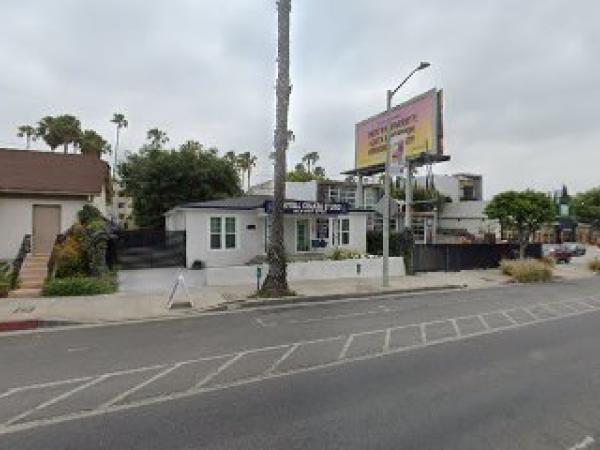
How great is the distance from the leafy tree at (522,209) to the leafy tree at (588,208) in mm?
48626

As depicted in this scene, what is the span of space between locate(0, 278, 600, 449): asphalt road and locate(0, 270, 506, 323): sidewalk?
1.34 metres

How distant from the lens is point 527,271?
25609mm

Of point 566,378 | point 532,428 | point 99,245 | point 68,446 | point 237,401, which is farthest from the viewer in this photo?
point 99,245

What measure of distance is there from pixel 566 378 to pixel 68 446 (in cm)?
675

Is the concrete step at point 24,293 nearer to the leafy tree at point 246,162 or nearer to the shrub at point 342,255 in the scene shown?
the shrub at point 342,255

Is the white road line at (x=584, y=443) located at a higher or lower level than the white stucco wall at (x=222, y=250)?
lower

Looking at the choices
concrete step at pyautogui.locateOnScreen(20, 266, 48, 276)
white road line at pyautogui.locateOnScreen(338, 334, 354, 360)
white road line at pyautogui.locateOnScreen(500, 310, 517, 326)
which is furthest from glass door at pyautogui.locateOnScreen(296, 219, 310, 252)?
white road line at pyautogui.locateOnScreen(338, 334, 354, 360)

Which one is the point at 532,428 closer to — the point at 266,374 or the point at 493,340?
the point at 266,374

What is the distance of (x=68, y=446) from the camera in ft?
17.6

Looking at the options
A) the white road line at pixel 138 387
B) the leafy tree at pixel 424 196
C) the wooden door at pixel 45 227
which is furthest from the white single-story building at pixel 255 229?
the leafy tree at pixel 424 196

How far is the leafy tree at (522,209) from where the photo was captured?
91.9 feet

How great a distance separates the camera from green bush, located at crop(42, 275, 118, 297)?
16.6 metres

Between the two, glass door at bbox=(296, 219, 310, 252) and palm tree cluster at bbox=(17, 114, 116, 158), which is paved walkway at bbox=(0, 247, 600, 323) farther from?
palm tree cluster at bbox=(17, 114, 116, 158)

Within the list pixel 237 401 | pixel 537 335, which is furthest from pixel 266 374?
pixel 537 335
